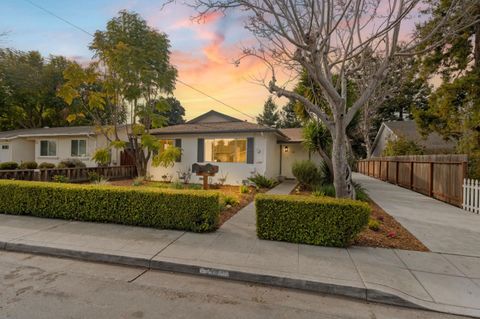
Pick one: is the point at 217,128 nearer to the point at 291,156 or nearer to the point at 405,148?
the point at 291,156

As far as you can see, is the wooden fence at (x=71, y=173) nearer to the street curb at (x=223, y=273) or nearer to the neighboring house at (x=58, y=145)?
the neighboring house at (x=58, y=145)

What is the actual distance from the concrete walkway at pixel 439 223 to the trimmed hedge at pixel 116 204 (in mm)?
4640

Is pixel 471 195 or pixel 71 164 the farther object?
pixel 71 164

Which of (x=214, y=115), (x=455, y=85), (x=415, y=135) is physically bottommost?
(x=415, y=135)

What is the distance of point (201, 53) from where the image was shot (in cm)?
1005

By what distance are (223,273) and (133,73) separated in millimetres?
11257

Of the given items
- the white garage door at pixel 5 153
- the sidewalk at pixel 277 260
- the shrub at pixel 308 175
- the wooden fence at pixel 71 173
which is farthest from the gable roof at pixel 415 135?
the white garage door at pixel 5 153

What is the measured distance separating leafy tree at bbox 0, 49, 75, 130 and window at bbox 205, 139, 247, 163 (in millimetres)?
22681

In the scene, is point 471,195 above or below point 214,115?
below

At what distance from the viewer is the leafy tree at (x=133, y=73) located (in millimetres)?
12281

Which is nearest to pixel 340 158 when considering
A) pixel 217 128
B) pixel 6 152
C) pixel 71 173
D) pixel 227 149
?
pixel 227 149

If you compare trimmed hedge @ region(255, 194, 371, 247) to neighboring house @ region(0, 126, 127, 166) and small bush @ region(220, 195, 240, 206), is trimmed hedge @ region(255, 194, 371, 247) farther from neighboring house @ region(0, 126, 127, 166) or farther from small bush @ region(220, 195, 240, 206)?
neighboring house @ region(0, 126, 127, 166)

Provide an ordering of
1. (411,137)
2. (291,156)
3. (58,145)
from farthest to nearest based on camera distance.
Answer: (411,137) < (58,145) < (291,156)

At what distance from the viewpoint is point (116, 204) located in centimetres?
616
